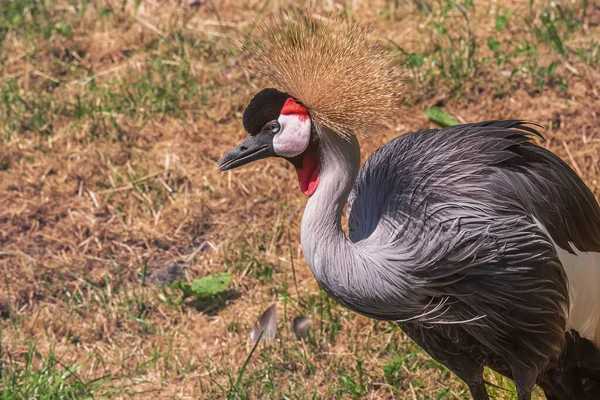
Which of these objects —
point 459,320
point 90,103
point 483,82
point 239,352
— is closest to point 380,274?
point 459,320

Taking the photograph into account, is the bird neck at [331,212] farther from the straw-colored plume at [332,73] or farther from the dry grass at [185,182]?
the dry grass at [185,182]

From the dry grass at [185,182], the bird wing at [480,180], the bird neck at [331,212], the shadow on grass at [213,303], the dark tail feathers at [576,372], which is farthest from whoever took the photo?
the shadow on grass at [213,303]

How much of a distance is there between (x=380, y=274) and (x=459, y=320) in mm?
248

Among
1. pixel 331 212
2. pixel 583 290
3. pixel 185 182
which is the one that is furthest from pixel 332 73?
pixel 185 182

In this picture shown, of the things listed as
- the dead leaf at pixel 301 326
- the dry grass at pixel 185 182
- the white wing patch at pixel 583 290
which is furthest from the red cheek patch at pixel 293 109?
the dead leaf at pixel 301 326

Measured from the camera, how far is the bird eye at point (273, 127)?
7.92 feet

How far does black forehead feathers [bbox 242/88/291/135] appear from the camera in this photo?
2.41 meters

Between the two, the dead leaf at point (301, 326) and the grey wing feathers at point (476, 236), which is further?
the dead leaf at point (301, 326)

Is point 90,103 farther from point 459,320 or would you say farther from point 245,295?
point 459,320

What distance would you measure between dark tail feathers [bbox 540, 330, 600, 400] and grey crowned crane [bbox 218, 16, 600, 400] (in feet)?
0.24

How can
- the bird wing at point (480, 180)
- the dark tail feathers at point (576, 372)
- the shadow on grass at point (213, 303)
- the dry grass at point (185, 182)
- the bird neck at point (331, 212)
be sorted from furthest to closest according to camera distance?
the shadow on grass at point (213, 303) < the dry grass at point (185, 182) < the dark tail feathers at point (576, 372) < the bird wing at point (480, 180) < the bird neck at point (331, 212)

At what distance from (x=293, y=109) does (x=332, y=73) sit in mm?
138

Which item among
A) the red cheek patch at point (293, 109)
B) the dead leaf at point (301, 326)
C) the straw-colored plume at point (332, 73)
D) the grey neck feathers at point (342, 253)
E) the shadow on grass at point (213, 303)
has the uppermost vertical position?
the straw-colored plume at point (332, 73)

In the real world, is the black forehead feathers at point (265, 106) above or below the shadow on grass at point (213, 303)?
above
